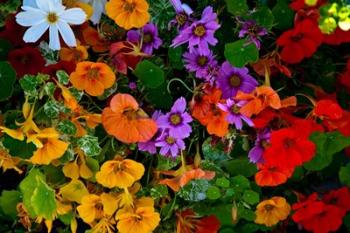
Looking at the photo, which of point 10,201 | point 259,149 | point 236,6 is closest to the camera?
point 236,6

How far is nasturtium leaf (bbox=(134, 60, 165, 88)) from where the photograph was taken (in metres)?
1.42

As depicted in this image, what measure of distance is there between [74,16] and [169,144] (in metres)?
0.32

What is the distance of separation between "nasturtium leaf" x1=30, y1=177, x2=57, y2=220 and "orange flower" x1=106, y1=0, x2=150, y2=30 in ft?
1.17

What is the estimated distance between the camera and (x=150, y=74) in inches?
56.0

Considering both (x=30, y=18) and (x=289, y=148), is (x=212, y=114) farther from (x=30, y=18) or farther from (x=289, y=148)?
(x=30, y=18)

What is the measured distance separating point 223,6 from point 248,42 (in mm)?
146

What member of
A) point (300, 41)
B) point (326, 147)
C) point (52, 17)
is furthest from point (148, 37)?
point (326, 147)

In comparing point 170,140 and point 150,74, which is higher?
point 150,74

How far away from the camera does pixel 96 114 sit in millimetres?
1438

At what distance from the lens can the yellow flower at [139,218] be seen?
1.45 meters

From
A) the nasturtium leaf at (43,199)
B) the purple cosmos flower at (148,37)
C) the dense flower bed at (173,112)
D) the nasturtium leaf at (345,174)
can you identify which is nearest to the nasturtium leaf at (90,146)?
the dense flower bed at (173,112)

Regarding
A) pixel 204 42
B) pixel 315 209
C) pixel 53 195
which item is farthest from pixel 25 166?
pixel 315 209

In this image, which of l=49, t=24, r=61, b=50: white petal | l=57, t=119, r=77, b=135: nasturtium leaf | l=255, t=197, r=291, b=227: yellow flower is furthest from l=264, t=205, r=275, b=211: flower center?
l=49, t=24, r=61, b=50: white petal

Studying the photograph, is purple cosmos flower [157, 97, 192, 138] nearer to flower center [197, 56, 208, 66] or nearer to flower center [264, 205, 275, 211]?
flower center [197, 56, 208, 66]
